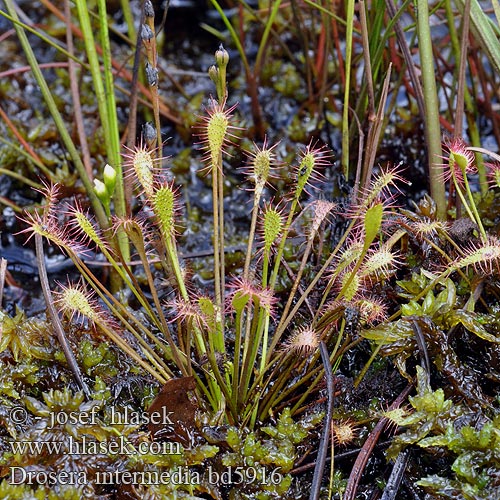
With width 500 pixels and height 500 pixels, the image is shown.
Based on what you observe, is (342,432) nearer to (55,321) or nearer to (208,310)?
(208,310)

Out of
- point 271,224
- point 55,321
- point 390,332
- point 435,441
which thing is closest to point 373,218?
point 271,224

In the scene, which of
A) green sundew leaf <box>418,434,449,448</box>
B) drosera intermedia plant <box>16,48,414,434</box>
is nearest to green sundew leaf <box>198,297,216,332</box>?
drosera intermedia plant <box>16,48,414,434</box>

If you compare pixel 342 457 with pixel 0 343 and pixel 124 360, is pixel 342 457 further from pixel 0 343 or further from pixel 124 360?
pixel 0 343

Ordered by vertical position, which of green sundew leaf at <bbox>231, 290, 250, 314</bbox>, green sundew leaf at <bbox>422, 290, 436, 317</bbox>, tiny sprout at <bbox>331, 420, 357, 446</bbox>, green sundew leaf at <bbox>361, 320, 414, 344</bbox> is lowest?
tiny sprout at <bbox>331, 420, 357, 446</bbox>

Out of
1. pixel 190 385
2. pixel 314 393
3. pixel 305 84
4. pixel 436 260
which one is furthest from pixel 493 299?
pixel 305 84

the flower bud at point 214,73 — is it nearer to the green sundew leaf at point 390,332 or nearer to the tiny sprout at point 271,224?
the tiny sprout at point 271,224

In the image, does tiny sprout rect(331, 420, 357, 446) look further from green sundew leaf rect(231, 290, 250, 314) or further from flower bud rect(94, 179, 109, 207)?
flower bud rect(94, 179, 109, 207)

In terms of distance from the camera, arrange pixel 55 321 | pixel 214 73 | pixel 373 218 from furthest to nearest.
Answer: pixel 55 321
pixel 214 73
pixel 373 218

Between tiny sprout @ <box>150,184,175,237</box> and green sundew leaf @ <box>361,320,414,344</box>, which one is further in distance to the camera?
green sundew leaf @ <box>361,320,414,344</box>
